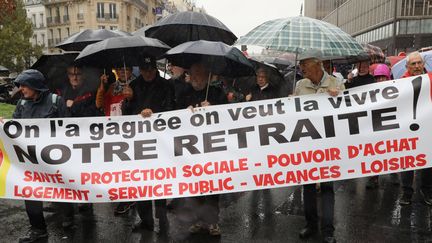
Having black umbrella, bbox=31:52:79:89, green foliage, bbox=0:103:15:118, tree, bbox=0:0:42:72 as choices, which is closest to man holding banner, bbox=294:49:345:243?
black umbrella, bbox=31:52:79:89

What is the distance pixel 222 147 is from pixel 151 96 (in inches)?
37.1

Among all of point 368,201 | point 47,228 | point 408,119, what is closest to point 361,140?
point 408,119

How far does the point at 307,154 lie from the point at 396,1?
54.1 m

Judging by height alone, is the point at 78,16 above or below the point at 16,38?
above

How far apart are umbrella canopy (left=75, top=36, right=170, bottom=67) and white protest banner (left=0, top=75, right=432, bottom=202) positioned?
747mm

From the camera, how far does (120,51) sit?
4566 millimetres

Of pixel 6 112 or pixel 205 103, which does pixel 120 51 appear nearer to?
pixel 205 103

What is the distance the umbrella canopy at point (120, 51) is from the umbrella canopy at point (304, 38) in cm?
102

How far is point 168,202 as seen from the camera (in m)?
5.38

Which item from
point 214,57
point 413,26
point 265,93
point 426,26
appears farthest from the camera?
point 413,26

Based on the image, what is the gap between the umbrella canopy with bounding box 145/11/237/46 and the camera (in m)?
5.82

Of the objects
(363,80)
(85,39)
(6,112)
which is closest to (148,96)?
(85,39)

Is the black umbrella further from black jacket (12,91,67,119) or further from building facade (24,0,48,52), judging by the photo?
building facade (24,0,48,52)

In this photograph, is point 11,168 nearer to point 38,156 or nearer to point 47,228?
point 38,156
